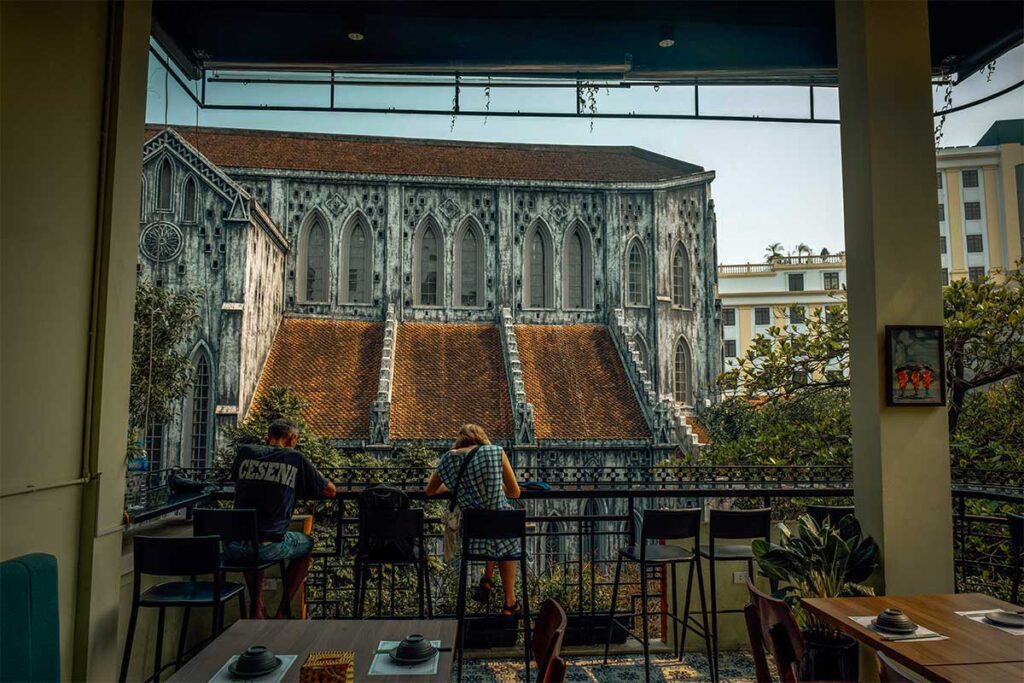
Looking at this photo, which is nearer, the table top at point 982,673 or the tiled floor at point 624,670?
the table top at point 982,673

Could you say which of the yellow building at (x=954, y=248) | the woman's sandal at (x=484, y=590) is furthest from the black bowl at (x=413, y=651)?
the yellow building at (x=954, y=248)

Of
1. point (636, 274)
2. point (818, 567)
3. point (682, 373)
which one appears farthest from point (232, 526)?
point (682, 373)

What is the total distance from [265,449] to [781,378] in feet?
35.1

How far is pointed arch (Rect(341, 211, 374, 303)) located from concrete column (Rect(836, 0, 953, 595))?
20455 millimetres

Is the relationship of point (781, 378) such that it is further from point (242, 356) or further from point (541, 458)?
point (242, 356)

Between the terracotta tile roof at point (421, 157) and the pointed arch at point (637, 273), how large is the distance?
2855 millimetres

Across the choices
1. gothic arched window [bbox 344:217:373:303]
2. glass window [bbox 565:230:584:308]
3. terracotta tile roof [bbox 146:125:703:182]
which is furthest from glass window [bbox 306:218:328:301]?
glass window [bbox 565:230:584:308]

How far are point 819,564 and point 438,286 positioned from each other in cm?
2077

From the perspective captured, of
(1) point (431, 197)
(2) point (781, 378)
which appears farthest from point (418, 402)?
(2) point (781, 378)

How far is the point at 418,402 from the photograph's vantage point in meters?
20.5

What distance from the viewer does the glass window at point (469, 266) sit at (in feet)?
79.9

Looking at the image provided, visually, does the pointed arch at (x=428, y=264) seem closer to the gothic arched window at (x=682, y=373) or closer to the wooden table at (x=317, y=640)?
the gothic arched window at (x=682, y=373)

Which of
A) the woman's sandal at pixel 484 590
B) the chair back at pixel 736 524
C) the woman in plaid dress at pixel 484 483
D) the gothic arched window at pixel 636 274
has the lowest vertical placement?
the woman's sandal at pixel 484 590

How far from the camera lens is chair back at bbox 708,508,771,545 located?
5.01 metres
